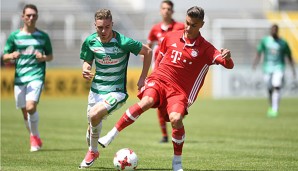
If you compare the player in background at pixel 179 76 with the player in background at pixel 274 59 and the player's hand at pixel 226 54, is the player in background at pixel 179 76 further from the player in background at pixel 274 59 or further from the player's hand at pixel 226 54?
the player in background at pixel 274 59

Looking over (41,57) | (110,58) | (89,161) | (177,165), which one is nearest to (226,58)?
(177,165)

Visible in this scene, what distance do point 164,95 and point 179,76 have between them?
0.38 m

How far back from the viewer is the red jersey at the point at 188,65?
9.92 m

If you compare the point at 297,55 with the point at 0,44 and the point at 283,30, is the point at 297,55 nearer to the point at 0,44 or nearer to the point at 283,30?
the point at 283,30

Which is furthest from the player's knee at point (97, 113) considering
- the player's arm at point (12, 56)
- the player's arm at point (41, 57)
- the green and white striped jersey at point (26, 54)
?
the green and white striped jersey at point (26, 54)

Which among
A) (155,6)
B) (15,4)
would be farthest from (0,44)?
(155,6)

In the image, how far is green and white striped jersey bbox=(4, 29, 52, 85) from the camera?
13.1 metres

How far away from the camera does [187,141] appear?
14656 millimetres

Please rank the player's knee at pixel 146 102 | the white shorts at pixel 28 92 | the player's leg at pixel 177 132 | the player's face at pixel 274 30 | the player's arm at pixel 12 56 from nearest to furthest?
the player's leg at pixel 177 132, the player's knee at pixel 146 102, the player's arm at pixel 12 56, the white shorts at pixel 28 92, the player's face at pixel 274 30

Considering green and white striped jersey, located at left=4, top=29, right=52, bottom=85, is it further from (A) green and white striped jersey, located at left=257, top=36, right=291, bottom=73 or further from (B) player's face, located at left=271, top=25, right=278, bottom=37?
(A) green and white striped jersey, located at left=257, top=36, right=291, bottom=73

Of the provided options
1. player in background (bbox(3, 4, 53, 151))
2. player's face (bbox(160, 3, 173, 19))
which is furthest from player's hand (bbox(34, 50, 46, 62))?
player's face (bbox(160, 3, 173, 19))

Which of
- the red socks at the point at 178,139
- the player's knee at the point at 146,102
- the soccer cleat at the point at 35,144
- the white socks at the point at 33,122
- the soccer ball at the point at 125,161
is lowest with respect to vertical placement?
the soccer cleat at the point at 35,144

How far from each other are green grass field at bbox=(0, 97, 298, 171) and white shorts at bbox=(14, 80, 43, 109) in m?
0.87

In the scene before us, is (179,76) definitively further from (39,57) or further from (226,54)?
(39,57)
